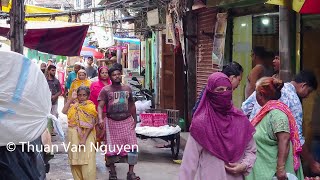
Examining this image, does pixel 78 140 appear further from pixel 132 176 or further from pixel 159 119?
pixel 159 119

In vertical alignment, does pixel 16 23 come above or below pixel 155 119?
above

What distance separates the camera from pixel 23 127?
4.16 meters

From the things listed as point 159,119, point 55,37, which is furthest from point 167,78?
point 55,37

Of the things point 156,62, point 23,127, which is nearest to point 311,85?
point 23,127

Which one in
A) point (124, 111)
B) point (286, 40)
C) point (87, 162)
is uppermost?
point (286, 40)

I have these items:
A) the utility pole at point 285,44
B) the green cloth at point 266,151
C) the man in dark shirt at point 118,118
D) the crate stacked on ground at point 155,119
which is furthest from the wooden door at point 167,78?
the green cloth at point 266,151

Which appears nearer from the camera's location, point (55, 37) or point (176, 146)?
point (55, 37)

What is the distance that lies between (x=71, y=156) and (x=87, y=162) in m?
0.23

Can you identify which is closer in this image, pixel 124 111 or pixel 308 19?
pixel 308 19

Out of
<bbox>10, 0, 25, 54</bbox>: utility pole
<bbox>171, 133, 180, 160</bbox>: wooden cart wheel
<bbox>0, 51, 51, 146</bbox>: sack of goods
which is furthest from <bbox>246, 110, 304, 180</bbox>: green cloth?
<bbox>171, 133, 180, 160</bbox>: wooden cart wheel

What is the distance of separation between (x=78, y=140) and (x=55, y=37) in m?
3.33

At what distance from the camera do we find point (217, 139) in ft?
13.3

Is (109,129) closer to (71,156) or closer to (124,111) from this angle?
(124,111)

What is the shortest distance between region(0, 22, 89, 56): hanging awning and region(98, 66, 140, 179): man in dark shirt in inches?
87.8
